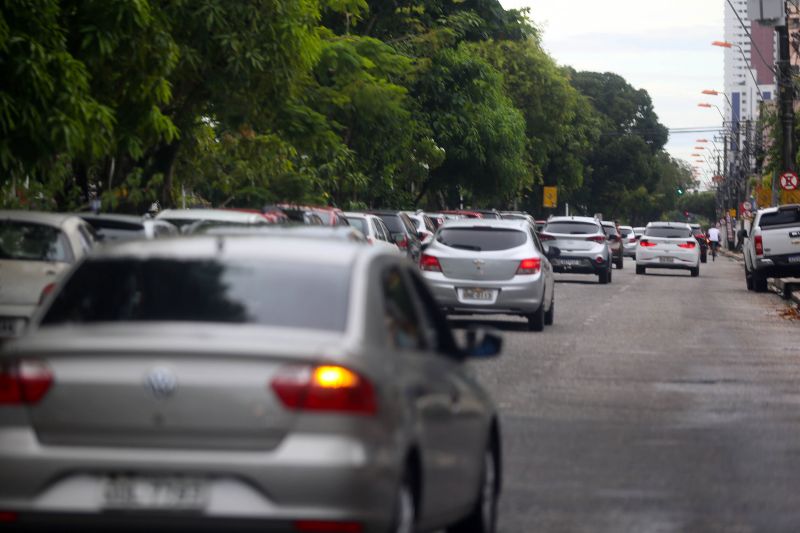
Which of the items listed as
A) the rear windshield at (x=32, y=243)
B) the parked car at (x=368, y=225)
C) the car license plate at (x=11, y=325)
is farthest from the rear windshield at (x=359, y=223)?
the car license plate at (x=11, y=325)

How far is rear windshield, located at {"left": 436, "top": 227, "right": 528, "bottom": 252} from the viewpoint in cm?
2584

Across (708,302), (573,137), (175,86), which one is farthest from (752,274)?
(573,137)

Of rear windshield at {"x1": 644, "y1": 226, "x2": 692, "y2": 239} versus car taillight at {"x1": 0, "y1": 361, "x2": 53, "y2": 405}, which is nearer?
car taillight at {"x1": 0, "y1": 361, "x2": 53, "y2": 405}

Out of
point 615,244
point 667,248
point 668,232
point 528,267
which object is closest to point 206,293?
point 528,267

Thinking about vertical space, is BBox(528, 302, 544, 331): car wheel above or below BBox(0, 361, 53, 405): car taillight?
below

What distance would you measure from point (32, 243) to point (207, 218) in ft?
18.4

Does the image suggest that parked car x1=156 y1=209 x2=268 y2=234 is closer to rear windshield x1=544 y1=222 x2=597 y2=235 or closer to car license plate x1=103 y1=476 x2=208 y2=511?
car license plate x1=103 y1=476 x2=208 y2=511

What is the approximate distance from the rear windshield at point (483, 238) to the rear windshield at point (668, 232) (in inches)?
1088

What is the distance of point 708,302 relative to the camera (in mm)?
36375

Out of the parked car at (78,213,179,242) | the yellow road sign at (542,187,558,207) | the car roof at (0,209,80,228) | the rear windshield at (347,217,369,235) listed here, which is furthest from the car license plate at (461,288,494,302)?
the yellow road sign at (542,187,558,207)

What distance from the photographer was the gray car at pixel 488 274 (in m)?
25.3

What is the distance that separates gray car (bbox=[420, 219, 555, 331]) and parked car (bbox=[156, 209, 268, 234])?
3.90 meters

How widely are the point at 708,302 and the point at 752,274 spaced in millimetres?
6793

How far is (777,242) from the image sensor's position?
130ft
